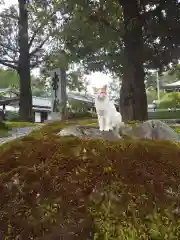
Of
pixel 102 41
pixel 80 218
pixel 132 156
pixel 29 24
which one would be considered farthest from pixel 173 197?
pixel 29 24

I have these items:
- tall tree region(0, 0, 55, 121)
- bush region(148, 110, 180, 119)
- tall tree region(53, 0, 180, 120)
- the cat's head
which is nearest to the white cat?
the cat's head

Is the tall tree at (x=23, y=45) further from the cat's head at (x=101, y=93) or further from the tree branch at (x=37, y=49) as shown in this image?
the cat's head at (x=101, y=93)

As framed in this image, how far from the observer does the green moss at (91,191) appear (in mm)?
2758

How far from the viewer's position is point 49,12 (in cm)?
1230

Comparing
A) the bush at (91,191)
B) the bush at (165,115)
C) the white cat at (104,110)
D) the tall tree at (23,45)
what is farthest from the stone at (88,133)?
the bush at (165,115)

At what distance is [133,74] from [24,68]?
7.95 metres

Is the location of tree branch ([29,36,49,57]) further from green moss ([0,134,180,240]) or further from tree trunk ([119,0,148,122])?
green moss ([0,134,180,240])

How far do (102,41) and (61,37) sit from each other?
4.31ft

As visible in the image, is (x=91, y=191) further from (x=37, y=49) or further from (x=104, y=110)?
(x=37, y=49)

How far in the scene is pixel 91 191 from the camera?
2939 mm

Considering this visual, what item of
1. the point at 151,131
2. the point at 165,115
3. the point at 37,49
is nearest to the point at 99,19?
the point at 151,131

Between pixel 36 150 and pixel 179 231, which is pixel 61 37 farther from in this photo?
pixel 179 231

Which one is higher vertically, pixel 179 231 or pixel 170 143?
pixel 170 143

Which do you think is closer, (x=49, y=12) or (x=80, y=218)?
(x=80, y=218)
